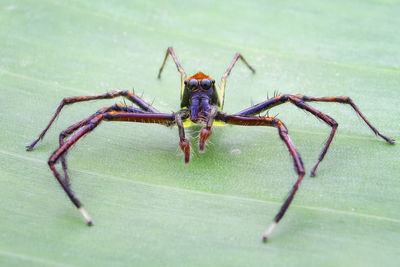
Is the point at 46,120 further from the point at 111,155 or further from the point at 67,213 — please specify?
the point at 67,213

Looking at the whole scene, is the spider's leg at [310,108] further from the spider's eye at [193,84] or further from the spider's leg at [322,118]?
the spider's eye at [193,84]

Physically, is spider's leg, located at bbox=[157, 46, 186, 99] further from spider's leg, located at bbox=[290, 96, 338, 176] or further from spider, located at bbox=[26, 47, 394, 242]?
spider's leg, located at bbox=[290, 96, 338, 176]

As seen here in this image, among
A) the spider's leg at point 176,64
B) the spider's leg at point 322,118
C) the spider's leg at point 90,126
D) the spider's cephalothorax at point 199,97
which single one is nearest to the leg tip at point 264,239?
the spider's leg at point 322,118

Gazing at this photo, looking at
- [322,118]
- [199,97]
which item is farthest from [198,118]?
[322,118]

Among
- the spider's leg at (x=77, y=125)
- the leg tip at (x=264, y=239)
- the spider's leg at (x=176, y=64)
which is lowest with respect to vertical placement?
the leg tip at (x=264, y=239)

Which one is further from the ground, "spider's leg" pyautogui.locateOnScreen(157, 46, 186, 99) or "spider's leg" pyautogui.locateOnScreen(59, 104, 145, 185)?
"spider's leg" pyautogui.locateOnScreen(157, 46, 186, 99)

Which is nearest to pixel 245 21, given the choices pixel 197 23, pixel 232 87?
pixel 197 23

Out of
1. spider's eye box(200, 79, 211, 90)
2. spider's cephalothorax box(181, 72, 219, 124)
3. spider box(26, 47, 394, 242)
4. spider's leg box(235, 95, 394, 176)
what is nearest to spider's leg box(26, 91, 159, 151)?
spider box(26, 47, 394, 242)
